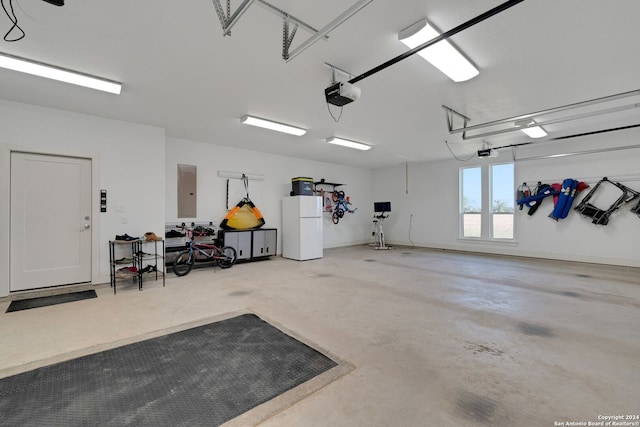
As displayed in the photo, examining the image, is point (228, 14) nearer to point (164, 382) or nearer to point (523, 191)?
point (164, 382)

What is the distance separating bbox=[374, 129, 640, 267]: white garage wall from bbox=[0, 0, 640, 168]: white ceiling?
1356 mm

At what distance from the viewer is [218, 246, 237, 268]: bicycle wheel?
222 inches

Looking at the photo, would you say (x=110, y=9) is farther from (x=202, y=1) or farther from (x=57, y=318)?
(x=57, y=318)

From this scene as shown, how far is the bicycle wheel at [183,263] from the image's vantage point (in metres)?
5.03

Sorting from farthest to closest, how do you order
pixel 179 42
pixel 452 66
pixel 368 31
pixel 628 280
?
1. pixel 628 280
2. pixel 452 66
3. pixel 179 42
4. pixel 368 31

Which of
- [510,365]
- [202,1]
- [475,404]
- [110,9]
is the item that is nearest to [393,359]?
[475,404]

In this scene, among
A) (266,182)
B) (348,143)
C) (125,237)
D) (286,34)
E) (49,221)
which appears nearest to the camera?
(286,34)

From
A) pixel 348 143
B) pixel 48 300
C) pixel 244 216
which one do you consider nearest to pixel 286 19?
pixel 348 143

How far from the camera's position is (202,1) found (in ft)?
6.79

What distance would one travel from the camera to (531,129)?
16.9 ft

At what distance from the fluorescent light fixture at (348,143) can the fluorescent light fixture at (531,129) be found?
3.01 meters

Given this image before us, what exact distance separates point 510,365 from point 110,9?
4.22 meters

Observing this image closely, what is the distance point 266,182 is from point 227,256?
234 centimetres

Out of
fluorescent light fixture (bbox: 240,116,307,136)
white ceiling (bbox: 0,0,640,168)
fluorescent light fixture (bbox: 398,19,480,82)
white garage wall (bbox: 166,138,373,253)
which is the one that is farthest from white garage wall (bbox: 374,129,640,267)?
fluorescent light fixture (bbox: 240,116,307,136)
